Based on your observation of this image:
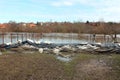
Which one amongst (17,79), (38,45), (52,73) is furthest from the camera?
(38,45)

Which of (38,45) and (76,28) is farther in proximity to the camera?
(76,28)

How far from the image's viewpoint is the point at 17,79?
8.23 m

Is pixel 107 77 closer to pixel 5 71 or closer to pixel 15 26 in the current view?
pixel 5 71

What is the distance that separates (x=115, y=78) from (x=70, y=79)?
5.00 ft

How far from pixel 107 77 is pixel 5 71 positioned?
368cm

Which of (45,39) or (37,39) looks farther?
(45,39)

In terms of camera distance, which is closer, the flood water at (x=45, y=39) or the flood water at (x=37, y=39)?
the flood water at (x=37, y=39)

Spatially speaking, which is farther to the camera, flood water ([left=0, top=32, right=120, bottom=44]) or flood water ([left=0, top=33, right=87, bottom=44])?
flood water ([left=0, top=32, right=120, bottom=44])

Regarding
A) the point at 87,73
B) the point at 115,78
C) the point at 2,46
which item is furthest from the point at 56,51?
the point at 115,78

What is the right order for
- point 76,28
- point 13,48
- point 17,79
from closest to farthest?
point 17,79 → point 13,48 → point 76,28

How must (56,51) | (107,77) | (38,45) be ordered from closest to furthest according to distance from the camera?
(107,77)
(56,51)
(38,45)

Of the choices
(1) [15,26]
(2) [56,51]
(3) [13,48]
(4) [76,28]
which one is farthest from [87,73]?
(1) [15,26]

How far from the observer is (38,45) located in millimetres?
20891

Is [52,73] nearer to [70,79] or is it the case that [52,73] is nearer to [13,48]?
[70,79]
